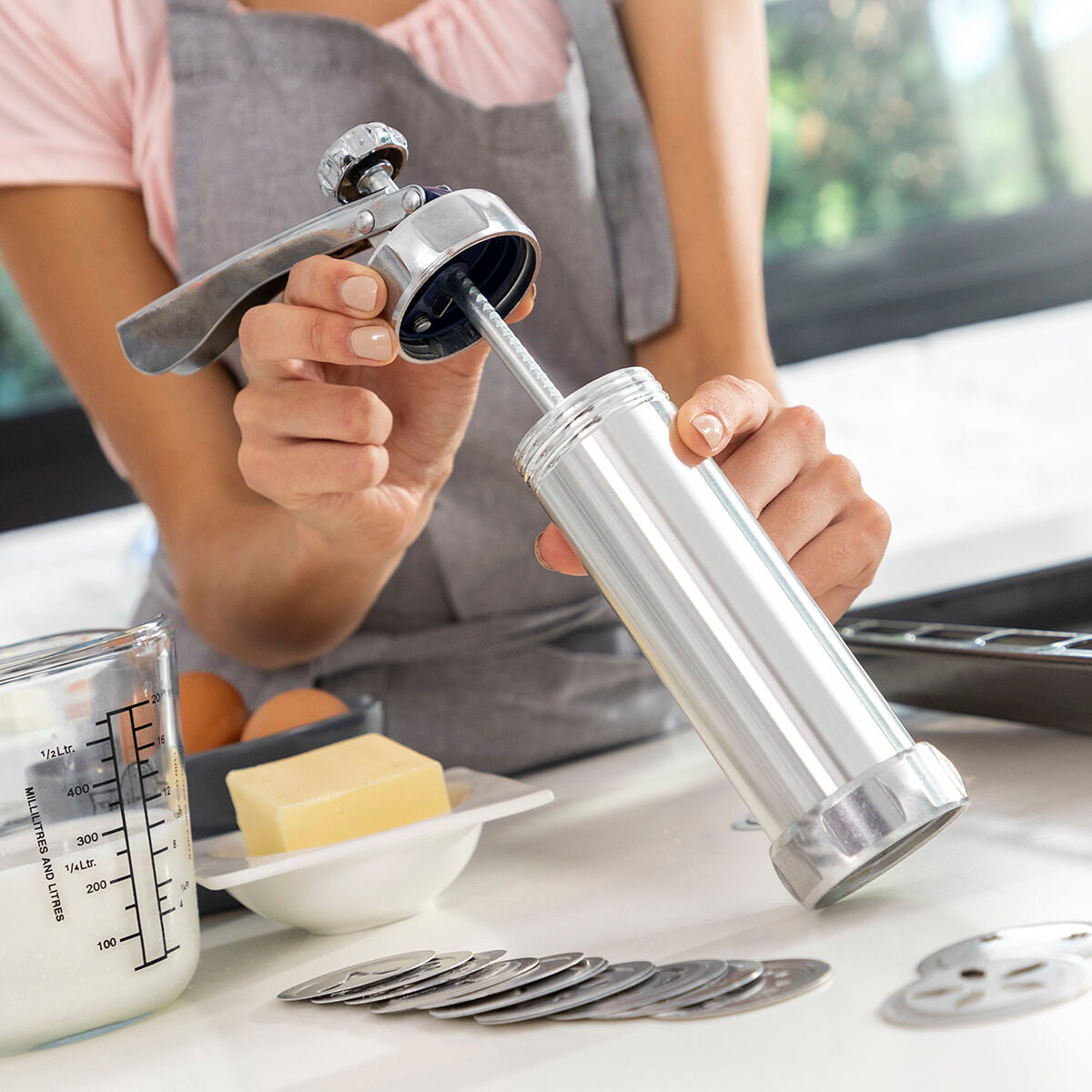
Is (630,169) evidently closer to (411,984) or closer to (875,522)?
(875,522)

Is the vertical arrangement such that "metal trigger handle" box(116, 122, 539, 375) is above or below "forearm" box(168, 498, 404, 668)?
above

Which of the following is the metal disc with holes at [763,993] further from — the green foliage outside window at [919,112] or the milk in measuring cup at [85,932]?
the green foliage outside window at [919,112]

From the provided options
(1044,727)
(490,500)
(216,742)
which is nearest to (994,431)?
(490,500)

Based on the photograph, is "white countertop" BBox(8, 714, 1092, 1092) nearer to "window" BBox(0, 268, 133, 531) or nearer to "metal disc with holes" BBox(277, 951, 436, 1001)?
"metal disc with holes" BBox(277, 951, 436, 1001)

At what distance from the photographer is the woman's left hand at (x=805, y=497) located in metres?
0.49

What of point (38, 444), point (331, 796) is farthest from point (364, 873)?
point (38, 444)

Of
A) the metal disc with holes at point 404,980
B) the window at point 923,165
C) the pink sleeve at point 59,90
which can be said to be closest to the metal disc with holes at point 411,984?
the metal disc with holes at point 404,980

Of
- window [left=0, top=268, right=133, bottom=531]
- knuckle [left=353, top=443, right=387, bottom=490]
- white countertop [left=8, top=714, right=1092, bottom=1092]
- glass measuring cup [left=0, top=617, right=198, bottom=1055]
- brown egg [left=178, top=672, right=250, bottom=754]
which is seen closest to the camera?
white countertop [left=8, top=714, right=1092, bottom=1092]

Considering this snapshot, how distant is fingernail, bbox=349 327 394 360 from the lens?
1.35 feet

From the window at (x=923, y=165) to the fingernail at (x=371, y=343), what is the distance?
1.22 meters

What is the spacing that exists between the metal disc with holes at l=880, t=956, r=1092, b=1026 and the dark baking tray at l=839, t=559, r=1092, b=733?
0.18 meters

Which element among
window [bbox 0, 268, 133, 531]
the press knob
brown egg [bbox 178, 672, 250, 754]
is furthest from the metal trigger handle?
window [bbox 0, 268, 133, 531]

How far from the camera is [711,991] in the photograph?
1.11ft

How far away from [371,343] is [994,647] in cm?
30
